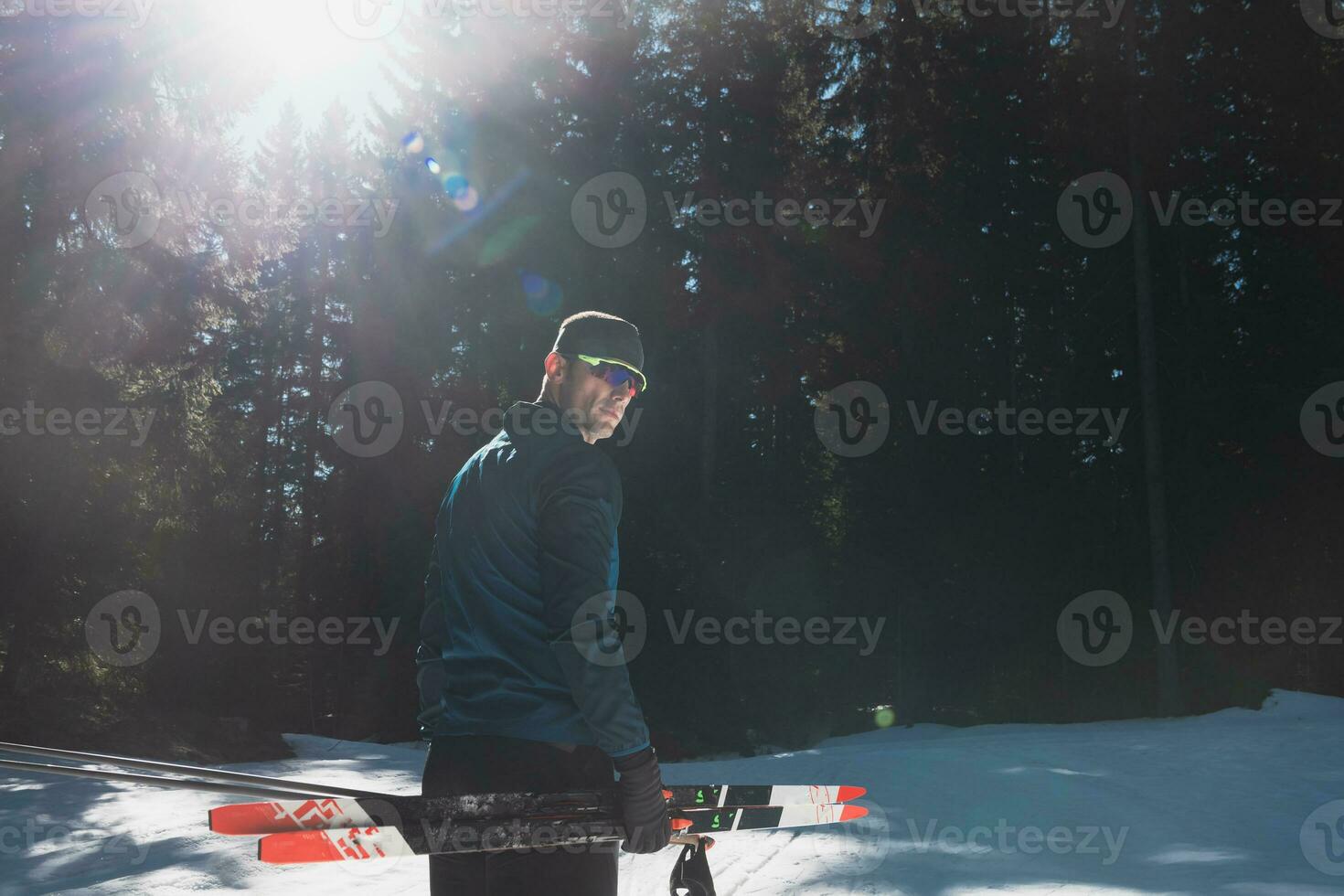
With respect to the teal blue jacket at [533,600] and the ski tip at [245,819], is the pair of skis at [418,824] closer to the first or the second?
the ski tip at [245,819]

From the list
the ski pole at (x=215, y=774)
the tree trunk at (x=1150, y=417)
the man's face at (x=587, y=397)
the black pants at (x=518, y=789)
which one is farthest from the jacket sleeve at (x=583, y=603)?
the tree trunk at (x=1150, y=417)

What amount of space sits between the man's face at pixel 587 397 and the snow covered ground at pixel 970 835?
12.1 ft

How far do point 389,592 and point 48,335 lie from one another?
9.29 m

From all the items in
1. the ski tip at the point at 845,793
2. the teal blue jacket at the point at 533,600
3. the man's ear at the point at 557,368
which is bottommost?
the ski tip at the point at 845,793

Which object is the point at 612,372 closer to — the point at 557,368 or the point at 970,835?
the point at 557,368

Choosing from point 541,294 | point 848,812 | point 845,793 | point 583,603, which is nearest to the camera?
point 583,603

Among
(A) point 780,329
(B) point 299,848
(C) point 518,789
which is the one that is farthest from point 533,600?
(A) point 780,329

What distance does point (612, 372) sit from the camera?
258 cm

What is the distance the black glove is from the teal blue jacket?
0.16 ft

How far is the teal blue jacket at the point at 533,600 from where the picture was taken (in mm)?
2244

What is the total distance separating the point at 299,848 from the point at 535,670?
690mm

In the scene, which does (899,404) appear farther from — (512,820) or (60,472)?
(512,820)

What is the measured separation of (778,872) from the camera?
225 inches

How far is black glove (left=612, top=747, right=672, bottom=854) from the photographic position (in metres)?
2.30
